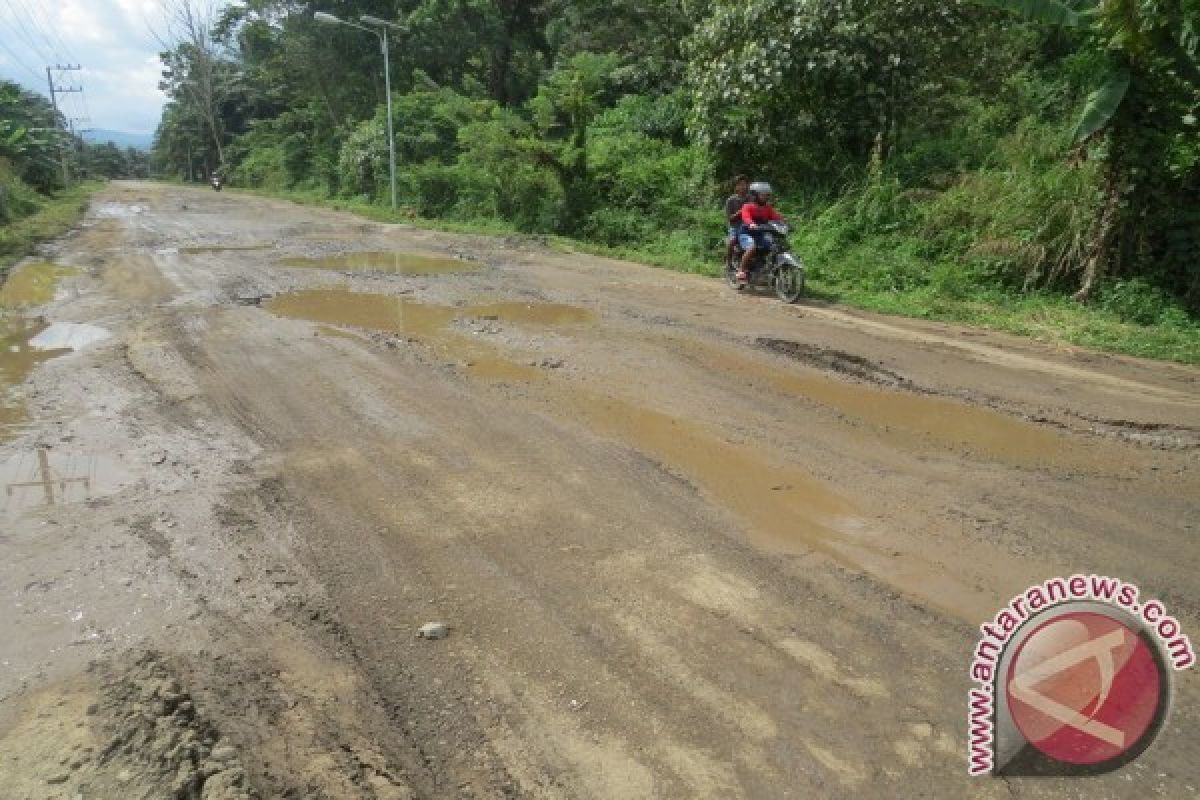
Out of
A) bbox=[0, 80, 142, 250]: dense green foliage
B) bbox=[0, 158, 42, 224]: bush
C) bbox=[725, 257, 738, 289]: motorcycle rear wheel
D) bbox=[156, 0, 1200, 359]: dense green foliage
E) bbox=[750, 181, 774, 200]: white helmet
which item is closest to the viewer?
bbox=[156, 0, 1200, 359]: dense green foliage

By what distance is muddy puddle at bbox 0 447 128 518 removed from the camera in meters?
4.84

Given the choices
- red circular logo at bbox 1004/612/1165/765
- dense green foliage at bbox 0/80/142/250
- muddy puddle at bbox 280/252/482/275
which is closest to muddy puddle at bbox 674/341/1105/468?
red circular logo at bbox 1004/612/1165/765

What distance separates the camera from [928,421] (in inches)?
241

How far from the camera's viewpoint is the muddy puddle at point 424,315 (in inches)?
324

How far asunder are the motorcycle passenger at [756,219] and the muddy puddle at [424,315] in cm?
278

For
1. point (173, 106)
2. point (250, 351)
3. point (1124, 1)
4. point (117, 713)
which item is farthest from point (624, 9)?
point (173, 106)

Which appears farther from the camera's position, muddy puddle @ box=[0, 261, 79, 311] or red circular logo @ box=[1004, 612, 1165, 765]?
muddy puddle @ box=[0, 261, 79, 311]

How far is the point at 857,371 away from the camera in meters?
7.45

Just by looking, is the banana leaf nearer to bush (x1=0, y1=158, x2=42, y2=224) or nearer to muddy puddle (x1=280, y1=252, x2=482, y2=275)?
muddy puddle (x1=280, y1=252, x2=482, y2=275)

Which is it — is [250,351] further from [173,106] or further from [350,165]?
[173,106]

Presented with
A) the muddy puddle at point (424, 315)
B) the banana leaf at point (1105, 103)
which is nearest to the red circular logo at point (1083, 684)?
the muddy puddle at point (424, 315)

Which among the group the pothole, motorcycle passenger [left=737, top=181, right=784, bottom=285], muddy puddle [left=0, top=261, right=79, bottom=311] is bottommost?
muddy puddle [left=0, top=261, right=79, bottom=311]

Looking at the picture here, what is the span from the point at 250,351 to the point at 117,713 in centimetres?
576

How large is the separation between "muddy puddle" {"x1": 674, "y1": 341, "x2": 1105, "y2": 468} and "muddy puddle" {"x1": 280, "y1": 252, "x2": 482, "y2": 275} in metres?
7.18
